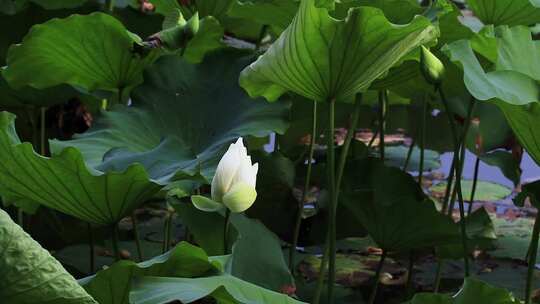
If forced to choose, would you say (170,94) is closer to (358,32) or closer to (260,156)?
(260,156)

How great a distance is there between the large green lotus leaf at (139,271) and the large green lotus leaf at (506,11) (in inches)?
27.4

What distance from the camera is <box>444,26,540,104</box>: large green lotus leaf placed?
1.20 meters

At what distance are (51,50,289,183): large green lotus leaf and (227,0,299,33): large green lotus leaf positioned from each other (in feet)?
0.21

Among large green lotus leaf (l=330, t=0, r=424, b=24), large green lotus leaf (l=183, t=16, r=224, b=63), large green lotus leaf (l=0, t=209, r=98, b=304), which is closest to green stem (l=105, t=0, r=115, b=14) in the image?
large green lotus leaf (l=183, t=16, r=224, b=63)

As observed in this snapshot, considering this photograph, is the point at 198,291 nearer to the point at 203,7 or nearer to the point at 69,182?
the point at 69,182

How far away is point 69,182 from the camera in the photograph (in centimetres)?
110

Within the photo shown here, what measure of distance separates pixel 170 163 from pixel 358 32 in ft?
0.83

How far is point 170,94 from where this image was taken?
1.54 meters

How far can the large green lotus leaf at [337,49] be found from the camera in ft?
3.83

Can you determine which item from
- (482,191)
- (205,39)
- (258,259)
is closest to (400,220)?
(258,259)

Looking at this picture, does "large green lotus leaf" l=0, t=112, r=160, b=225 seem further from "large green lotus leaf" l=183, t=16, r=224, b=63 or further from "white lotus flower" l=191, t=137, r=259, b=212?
"large green lotus leaf" l=183, t=16, r=224, b=63

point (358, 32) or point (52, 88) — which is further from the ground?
point (358, 32)

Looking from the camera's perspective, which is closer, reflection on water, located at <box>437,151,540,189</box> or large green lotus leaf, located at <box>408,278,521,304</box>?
large green lotus leaf, located at <box>408,278,521,304</box>

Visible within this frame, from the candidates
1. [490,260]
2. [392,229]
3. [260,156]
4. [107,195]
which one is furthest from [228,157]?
[490,260]
